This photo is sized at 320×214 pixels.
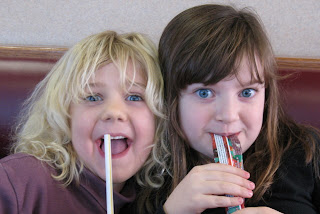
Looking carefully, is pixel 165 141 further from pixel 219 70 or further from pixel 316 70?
pixel 316 70

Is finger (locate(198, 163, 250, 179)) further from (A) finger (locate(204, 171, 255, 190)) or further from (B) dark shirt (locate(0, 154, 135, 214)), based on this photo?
(B) dark shirt (locate(0, 154, 135, 214))

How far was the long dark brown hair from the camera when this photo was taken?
0.88m

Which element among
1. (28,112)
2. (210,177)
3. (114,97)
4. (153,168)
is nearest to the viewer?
(210,177)

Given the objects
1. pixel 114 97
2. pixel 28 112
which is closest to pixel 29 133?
pixel 28 112

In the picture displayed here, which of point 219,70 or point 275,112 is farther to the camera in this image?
point 275,112

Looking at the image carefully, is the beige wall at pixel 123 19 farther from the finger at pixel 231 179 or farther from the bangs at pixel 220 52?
the finger at pixel 231 179

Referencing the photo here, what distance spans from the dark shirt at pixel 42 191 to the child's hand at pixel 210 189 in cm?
19

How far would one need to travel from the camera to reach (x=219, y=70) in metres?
0.86

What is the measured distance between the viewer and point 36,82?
4.01 feet

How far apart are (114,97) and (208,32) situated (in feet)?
0.83

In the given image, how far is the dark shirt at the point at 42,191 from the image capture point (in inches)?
32.7

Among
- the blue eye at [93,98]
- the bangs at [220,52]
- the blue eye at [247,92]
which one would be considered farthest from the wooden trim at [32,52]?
the blue eye at [247,92]

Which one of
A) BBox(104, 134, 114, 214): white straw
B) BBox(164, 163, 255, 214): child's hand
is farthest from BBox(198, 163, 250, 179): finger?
BBox(104, 134, 114, 214): white straw

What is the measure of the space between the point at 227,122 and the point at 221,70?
111 millimetres
